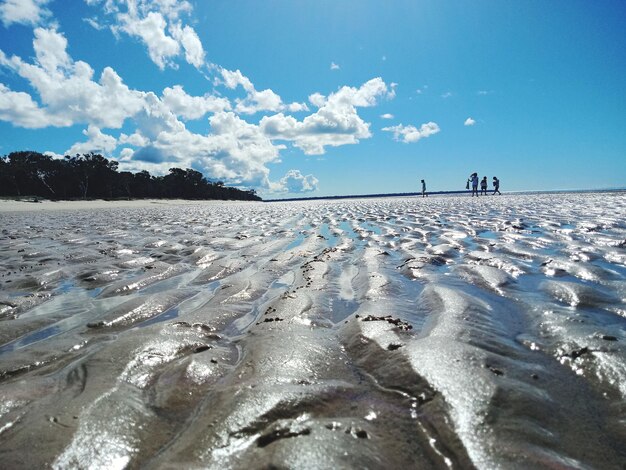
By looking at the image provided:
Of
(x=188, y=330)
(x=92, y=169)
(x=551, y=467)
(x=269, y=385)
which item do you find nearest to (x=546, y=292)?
(x=551, y=467)

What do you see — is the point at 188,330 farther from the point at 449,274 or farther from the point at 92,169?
the point at 92,169

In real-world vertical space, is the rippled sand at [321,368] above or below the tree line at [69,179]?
Answer: below

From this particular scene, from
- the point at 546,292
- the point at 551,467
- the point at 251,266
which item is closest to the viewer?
the point at 551,467

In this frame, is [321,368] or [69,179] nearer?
[321,368]

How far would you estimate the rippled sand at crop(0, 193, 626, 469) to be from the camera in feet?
5.59

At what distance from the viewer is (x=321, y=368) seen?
8.43ft

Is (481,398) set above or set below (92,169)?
below

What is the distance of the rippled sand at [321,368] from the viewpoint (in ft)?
5.59

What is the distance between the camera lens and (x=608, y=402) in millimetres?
2074

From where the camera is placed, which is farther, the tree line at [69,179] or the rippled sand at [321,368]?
the tree line at [69,179]

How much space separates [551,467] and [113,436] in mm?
2074

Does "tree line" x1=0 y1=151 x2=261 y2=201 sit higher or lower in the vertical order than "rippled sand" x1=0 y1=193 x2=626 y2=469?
higher

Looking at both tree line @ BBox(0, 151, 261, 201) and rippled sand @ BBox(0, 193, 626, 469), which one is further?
tree line @ BBox(0, 151, 261, 201)

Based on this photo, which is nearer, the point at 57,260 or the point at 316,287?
the point at 316,287
